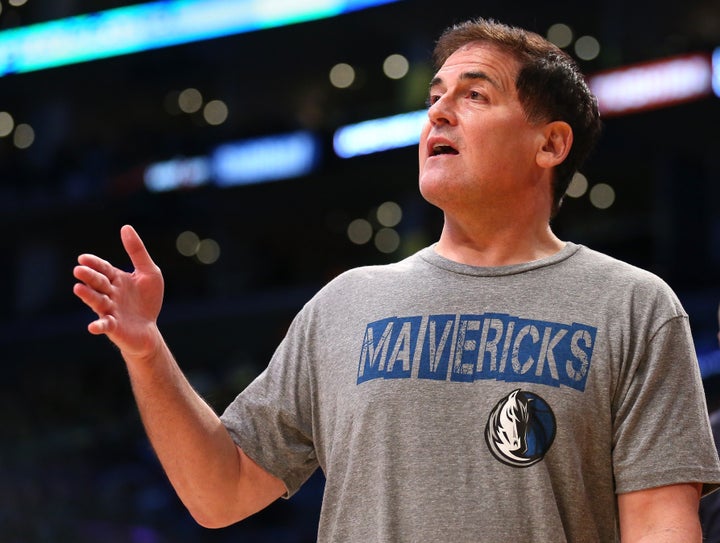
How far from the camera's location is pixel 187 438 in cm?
246

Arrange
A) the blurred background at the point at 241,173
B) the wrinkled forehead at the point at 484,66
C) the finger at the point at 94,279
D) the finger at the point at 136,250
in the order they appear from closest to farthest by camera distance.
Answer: the finger at the point at 94,279 → the finger at the point at 136,250 → the wrinkled forehead at the point at 484,66 → the blurred background at the point at 241,173

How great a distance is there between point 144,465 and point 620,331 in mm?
12850

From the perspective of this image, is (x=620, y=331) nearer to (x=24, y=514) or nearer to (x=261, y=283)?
(x=24, y=514)

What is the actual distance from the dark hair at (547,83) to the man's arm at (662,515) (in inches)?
31.2

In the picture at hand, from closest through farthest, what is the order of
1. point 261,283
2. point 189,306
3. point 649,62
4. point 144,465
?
point 144,465, point 649,62, point 189,306, point 261,283

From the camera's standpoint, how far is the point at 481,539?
87.6 inches

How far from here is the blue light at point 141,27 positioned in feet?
62.7

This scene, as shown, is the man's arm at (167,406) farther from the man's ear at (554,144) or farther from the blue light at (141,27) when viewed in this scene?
the blue light at (141,27)

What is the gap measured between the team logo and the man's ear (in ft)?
2.05

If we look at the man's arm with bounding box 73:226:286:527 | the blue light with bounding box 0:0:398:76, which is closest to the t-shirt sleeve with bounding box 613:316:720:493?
the man's arm with bounding box 73:226:286:527

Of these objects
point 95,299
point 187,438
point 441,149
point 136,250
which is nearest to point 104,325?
point 95,299

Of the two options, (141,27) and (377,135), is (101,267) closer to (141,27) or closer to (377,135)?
(377,135)

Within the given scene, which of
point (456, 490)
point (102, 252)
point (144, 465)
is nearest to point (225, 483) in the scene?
point (456, 490)

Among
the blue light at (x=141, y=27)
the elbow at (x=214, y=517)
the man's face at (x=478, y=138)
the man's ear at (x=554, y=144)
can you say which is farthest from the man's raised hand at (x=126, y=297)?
the blue light at (x=141, y=27)
